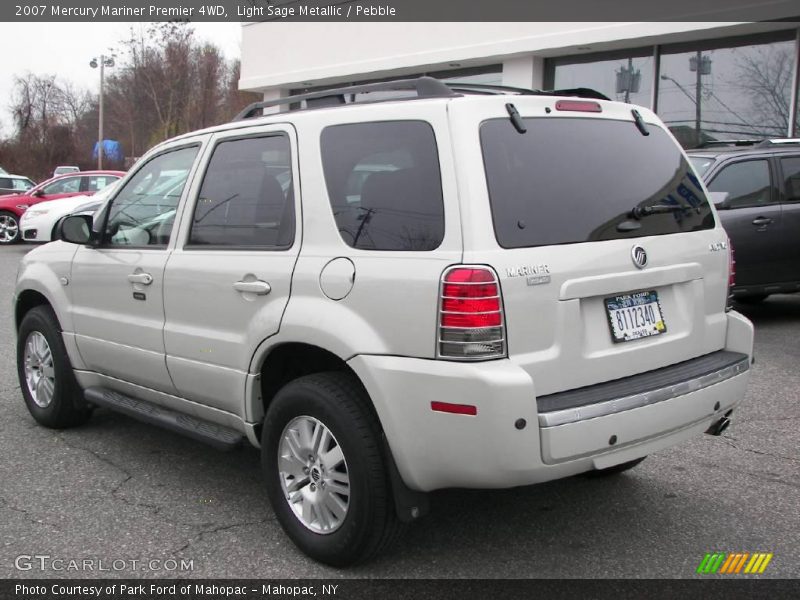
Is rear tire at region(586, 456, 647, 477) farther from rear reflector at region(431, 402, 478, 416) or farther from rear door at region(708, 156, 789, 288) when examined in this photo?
rear door at region(708, 156, 789, 288)

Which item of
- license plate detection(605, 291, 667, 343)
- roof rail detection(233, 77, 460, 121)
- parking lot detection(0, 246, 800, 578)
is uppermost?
roof rail detection(233, 77, 460, 121)

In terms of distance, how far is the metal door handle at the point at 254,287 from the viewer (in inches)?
141

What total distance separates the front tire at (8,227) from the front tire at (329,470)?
18.2m

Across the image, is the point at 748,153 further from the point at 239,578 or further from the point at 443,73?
the point at 443,73

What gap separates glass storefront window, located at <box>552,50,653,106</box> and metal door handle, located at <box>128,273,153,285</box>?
12608 millimetres

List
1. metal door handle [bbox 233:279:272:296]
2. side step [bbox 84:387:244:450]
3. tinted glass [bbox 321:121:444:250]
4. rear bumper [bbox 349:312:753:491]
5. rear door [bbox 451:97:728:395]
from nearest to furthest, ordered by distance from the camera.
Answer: rear bumper [bbox 349:312:753:491] → rear door [bbox 451:97:728:395] → tinted glass [bbox 321:121:444:250] → metal door handle [bbox 233:279:272:296] → side step [bbox 84:387:244:450]

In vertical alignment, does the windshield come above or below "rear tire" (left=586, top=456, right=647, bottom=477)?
above

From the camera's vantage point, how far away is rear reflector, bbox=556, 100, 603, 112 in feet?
11.3

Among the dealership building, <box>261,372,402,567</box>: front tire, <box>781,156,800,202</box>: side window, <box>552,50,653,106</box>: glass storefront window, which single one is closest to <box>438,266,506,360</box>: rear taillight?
<box>261,372,402,567</box>: front tire

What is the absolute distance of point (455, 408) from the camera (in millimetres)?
2934

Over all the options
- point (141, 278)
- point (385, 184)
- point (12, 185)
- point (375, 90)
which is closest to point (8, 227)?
point (12, 185)

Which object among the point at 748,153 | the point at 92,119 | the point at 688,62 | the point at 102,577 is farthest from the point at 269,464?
the point at 92,119

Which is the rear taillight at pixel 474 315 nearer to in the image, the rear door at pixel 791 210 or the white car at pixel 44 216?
the rear door at pixel 791 210

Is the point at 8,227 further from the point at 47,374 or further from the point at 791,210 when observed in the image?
the point at 791,210
